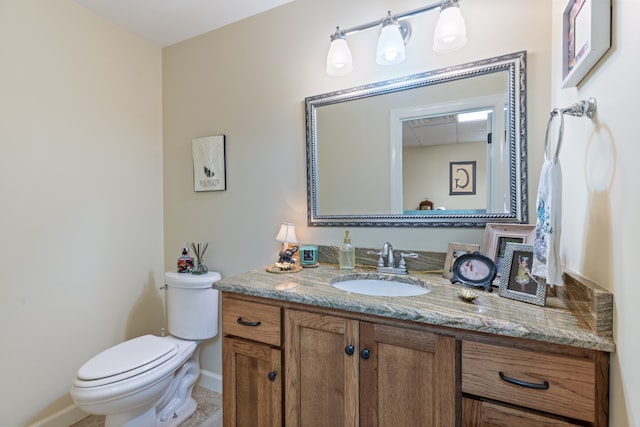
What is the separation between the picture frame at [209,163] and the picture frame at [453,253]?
140cm

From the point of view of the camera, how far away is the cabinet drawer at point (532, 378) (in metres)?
0.71

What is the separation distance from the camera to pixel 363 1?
1.48 m

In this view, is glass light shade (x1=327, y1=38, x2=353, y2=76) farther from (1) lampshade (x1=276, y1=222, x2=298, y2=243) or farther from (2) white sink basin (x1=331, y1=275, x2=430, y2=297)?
(2) white sink basin (x1=331, y1=275, x2=430, y2=297)

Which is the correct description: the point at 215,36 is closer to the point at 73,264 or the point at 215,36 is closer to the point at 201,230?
the point at 201,230

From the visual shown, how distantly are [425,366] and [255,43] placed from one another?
192cm

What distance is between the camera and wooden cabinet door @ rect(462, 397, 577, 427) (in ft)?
2.45

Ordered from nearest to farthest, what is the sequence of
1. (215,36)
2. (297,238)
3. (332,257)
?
(332,257) < (297,238) < (215,36)

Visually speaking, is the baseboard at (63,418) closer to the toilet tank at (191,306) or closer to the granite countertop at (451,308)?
the toilet tank at (191,306)

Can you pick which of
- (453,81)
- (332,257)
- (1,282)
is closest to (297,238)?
(332,257)

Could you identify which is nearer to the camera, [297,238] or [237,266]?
[297,238]

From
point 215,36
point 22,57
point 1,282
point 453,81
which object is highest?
point 215,36

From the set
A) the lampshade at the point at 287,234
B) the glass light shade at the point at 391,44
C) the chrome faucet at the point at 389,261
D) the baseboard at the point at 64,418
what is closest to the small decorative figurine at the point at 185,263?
the lampshade at the point at 287,234

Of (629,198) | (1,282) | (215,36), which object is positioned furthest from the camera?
(215,36)

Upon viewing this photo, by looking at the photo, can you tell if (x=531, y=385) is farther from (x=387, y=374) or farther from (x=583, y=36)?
(x=583, y=36)
